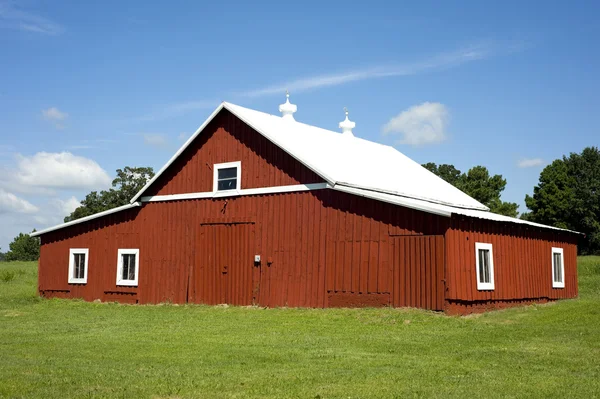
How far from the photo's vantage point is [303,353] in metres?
14.6

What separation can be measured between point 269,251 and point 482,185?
49434 mm

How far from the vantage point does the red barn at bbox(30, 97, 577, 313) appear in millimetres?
22344

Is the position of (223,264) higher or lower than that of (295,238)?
lower

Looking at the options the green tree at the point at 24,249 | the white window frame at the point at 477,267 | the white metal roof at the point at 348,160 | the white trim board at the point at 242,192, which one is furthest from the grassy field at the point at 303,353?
the green tree at the point at 24,249

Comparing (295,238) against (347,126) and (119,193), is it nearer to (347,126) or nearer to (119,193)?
(347,126)

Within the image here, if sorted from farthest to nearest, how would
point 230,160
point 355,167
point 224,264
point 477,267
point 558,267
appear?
1. point 558,267
2. point 355,167
3. point 230,160
4. point 224,264
5. point 477,267

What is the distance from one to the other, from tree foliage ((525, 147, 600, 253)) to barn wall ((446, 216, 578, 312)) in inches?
1683

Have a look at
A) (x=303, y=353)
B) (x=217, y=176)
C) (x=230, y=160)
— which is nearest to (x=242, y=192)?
(x=230, y=160)

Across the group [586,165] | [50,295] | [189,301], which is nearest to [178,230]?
[189,301]

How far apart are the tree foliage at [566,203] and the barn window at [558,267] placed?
43.7 metres

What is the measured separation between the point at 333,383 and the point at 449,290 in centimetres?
1075

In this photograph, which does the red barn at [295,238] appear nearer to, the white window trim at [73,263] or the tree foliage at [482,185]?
the white window trim at [73,263]

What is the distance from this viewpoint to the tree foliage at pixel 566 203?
7088cm

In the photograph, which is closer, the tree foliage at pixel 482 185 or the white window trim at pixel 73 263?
the white window trim at pixel 73 263
